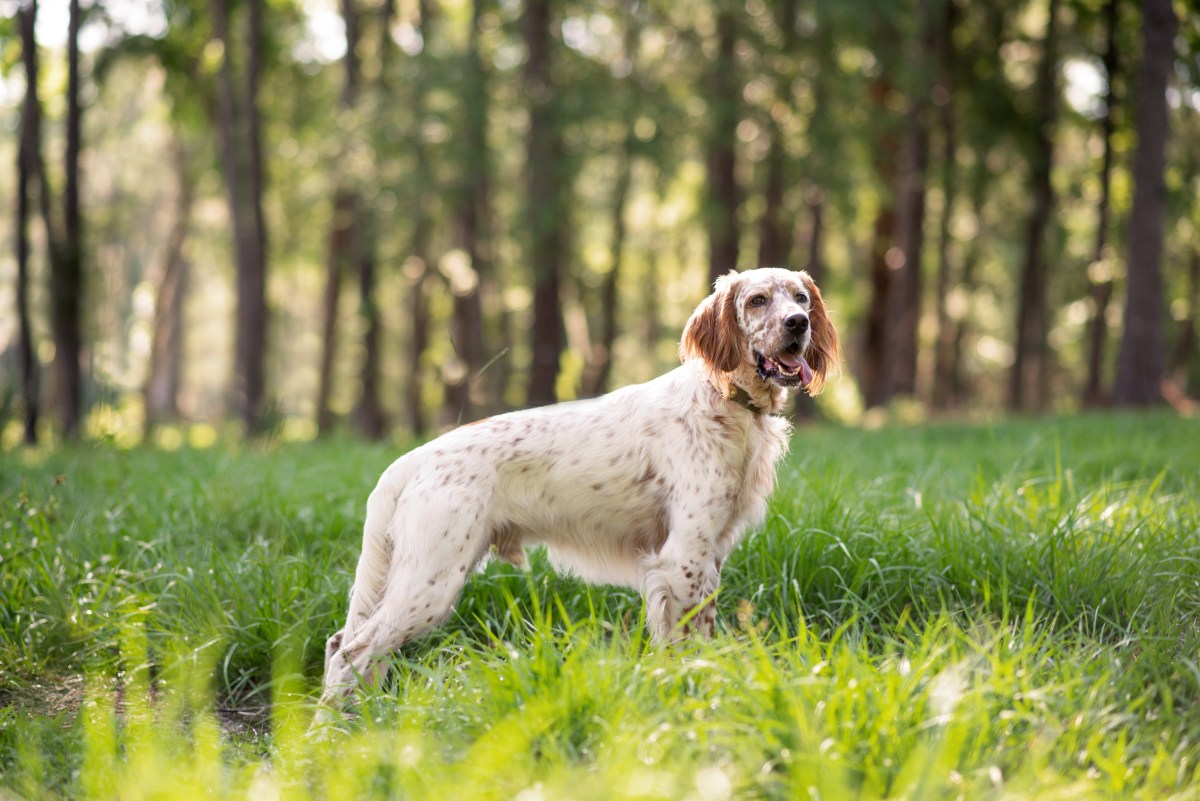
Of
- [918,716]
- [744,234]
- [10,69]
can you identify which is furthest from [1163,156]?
[10,69]

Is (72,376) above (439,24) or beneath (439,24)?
beneath

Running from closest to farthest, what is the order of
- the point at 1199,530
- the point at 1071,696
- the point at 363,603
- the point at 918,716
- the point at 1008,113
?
the point at 918,716
the point at 1071,696
the point at 363,603
the point at 1199,530
the point at 1008,113

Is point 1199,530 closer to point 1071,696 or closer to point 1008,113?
point 1071,696

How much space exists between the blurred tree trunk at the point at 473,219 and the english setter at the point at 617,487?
7.26 meters

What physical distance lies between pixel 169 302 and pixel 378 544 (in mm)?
20037

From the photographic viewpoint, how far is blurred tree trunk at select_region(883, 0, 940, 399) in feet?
47.0

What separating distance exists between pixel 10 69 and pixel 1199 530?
15.8 metres

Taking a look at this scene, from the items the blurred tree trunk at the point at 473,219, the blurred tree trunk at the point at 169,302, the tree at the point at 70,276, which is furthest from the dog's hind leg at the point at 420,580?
the blurred tree trunk at the point at 169,302

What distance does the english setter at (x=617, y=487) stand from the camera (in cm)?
355

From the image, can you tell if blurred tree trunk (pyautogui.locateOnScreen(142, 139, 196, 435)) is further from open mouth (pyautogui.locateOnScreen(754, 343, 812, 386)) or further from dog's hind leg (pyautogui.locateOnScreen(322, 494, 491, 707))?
open mouth (pyautogui.locateOnScreen(754, 343, 812, 386))

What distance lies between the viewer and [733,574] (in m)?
4.20

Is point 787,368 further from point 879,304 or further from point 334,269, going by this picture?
point 879,304

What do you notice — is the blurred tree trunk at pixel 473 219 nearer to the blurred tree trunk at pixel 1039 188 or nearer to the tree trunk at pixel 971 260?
the tree trunk at pixel 971 260

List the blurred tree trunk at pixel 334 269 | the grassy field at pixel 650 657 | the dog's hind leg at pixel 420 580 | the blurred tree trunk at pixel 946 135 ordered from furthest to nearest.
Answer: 1. the blurred tree trunk at pixel 334 269
2. the blurred tree trunk at pixel 946 135
3. the dog's hind leg at pixel 420 580
4. the grassy field at pixel 650 657
